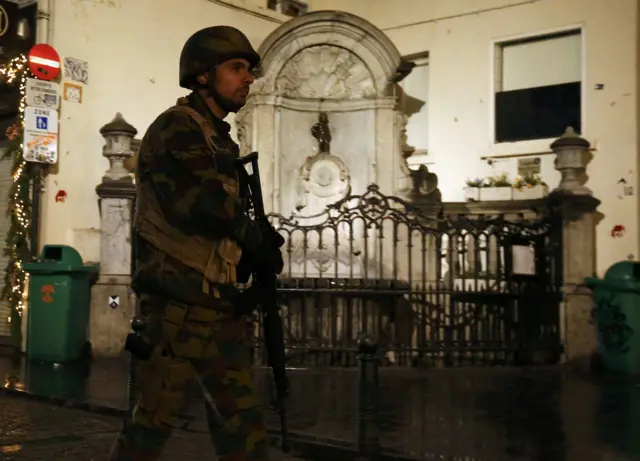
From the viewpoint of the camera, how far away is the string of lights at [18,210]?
10.6 m

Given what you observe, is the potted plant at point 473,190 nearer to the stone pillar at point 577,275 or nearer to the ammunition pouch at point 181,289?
the stone pillar at point 577,275

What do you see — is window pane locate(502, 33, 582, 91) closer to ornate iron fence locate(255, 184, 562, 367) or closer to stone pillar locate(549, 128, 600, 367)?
stone pillar locate(549, 128, 600, 367)

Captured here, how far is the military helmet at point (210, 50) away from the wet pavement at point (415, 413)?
2997mm

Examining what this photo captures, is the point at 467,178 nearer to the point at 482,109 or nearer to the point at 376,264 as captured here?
the point at 482,109

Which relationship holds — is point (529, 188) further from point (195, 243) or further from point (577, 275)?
point (195, 243)

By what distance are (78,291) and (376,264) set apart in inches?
163

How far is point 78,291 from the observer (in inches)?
393

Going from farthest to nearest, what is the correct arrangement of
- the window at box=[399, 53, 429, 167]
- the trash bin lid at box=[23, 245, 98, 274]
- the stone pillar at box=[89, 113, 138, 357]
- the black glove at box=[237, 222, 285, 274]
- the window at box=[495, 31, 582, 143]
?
the window at box=[399, 53, 429, 167] < the window at box=[495, 31, 582, 143] < the stone pillar at box=[89, 113, 138, 357] < the trash bin lid at box=[23, 245, 98, 274] < the black glove at box=[237, 222, 285, 274]

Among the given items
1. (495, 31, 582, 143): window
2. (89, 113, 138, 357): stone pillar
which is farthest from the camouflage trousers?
(495, 31, 582, 143): window

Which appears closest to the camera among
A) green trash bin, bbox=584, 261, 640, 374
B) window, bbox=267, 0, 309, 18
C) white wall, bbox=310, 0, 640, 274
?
green trash bin, bbox=584, 261, 640, 374

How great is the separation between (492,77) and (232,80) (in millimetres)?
10708

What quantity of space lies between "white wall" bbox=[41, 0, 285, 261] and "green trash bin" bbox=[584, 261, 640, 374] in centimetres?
699

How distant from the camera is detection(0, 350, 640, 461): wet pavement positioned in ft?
17.4

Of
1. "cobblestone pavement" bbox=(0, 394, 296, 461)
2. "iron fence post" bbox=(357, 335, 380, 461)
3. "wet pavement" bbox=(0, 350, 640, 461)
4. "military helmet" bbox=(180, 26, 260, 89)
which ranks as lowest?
"cobblestone pavement" bbox=(0, 394, 296, 461)
